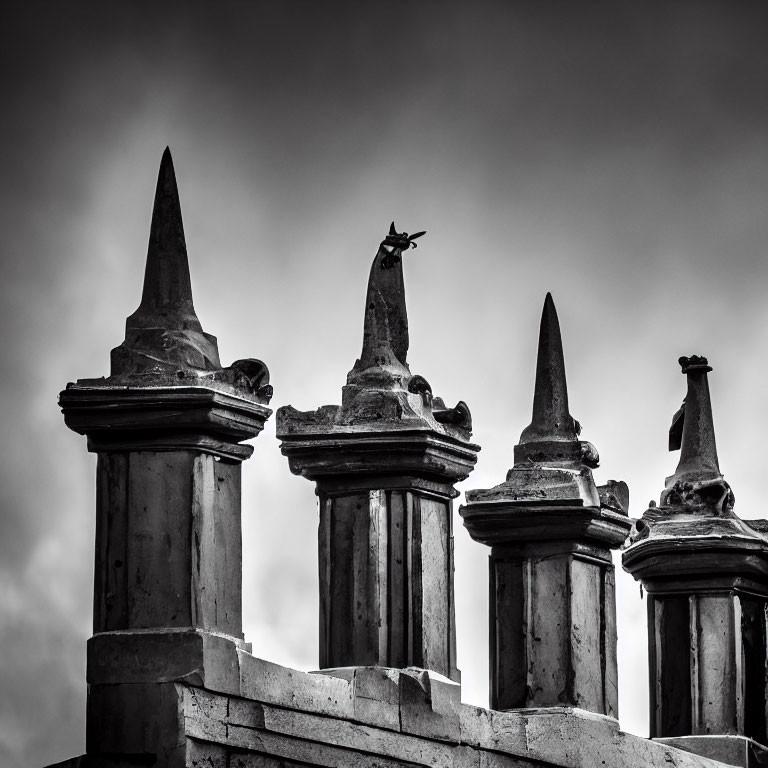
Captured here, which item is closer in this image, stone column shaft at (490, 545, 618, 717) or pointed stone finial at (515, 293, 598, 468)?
stone column shaft at (490, 545, 618, 717)

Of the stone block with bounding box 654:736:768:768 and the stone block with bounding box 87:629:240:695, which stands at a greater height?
the stone block with bounding box 654:736:768:768

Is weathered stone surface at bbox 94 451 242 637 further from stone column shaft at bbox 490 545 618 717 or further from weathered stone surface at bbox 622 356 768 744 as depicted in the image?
weathered stone surface at bbox 622 356 768 744

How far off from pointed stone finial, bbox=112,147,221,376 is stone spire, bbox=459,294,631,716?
3.71 meters

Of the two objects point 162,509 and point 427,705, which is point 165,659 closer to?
point 162,509

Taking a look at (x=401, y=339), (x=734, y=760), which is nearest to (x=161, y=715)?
(x=401, y=339)

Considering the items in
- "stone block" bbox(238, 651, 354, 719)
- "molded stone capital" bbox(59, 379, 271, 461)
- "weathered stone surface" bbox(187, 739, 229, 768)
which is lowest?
"weathered stone surface" bbox(187, 739, 229, 768)

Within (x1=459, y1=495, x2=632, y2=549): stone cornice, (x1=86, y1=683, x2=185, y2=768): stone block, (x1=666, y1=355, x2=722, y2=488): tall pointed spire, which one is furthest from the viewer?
(x1=666, y1=355, x2=722, y2=488): tall pointed spire

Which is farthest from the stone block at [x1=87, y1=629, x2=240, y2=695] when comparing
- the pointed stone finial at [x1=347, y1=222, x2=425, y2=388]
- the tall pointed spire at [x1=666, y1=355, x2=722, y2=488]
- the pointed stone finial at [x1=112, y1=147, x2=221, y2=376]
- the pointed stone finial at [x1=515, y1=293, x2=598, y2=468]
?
the tall pointed spire at [x1=666, y1=355, x2=722, y2=488]

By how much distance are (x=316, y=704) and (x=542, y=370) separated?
4.33 metres

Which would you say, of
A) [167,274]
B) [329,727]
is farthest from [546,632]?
[167,274]

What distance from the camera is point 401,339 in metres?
22.4

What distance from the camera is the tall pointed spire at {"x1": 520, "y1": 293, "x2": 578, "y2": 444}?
24241mm

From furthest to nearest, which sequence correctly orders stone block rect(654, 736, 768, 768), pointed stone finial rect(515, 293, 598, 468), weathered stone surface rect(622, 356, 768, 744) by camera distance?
1. weathered stone surface rect(622, 356, 768, 744)
2. stone block rect(654, 736, 768, 768)
3. pointed stone finial rect(515, 293, 598, 468)

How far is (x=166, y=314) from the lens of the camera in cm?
2078
